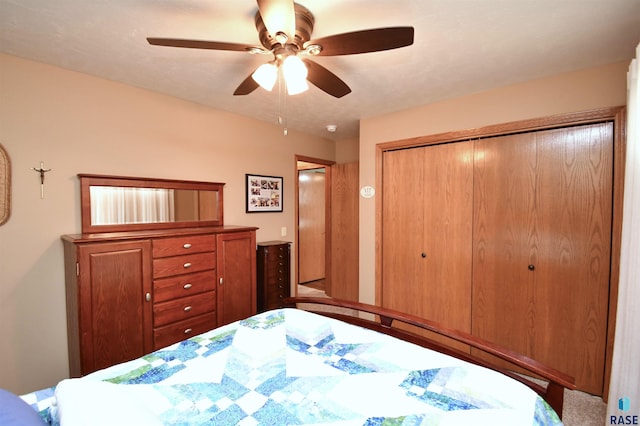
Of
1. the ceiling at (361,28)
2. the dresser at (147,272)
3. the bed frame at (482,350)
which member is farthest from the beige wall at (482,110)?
the bed frame at (482,350)

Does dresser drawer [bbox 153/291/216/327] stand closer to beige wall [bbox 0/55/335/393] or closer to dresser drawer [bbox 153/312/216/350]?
dresser drawer [bbox 153/312/216/350]

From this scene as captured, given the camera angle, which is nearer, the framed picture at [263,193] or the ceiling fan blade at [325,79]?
the ceiling fan blade at [325,79]

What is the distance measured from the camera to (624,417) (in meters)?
1.62

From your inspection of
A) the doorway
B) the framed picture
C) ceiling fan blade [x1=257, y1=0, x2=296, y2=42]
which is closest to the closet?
the framed picture

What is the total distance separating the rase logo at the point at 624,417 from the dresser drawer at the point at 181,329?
2.80 m

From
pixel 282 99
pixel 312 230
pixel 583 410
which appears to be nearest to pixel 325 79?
pixel 282 99

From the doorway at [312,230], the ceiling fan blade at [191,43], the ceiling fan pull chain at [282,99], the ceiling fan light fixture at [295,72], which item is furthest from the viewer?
the doorway at [312,230]

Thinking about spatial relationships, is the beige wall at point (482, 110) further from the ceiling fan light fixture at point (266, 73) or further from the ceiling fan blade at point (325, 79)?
the ceiling fan light fixture at point (266, 73)

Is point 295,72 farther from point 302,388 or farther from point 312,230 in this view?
point 312,230

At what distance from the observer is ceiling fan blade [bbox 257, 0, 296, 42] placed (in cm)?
111

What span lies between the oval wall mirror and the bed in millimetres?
1449

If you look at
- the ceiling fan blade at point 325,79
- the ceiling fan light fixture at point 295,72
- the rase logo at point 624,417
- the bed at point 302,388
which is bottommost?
the rase logo at point 624,417

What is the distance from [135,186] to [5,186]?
0.75m

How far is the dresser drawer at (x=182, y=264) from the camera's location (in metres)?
2.13
